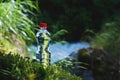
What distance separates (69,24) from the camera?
13.3 meters

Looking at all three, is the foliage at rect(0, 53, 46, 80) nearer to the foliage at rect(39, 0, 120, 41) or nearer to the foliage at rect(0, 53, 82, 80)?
the foliage at rect(0, 53, 82, 80)

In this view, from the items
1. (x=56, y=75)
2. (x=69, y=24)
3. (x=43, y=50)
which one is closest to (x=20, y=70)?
(x=56, y=75)

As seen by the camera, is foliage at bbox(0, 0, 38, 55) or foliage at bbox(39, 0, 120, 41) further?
foliage at bbox(39, 0, 120, 41)

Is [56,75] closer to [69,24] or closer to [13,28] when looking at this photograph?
[13,28]

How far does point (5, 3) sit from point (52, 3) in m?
7.24

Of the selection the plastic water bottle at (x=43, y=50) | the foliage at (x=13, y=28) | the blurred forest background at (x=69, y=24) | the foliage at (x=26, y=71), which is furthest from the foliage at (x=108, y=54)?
the foliage at (x=26, y=71)

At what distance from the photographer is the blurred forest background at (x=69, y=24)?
627cm

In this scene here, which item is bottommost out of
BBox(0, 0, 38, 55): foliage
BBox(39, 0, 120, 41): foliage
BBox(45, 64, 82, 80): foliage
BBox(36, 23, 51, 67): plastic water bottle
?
BBox(45, 64, 82, 80): foliage

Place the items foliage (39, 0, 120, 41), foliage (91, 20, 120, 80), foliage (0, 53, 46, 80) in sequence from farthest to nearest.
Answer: foliage (39, 0, 120, 41)
foliage (91, 20, 120, 80)
foliage (0, 53, 46, 80)

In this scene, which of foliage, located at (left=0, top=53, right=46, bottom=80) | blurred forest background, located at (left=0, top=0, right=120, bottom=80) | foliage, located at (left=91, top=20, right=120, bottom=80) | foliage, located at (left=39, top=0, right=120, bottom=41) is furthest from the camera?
foliage, located at (left=39, top=0, right=120, bottom=41)

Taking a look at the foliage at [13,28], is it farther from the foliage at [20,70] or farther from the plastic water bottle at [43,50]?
the foliage at [20,70]

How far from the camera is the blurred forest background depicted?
6266mm

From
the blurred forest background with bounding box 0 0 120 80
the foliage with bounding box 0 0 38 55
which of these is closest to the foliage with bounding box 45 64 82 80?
the blurred forest background with bounding box 0 0 120 80

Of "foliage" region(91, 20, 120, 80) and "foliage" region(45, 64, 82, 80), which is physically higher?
"foliage" region(91, 20, 120, 80)
